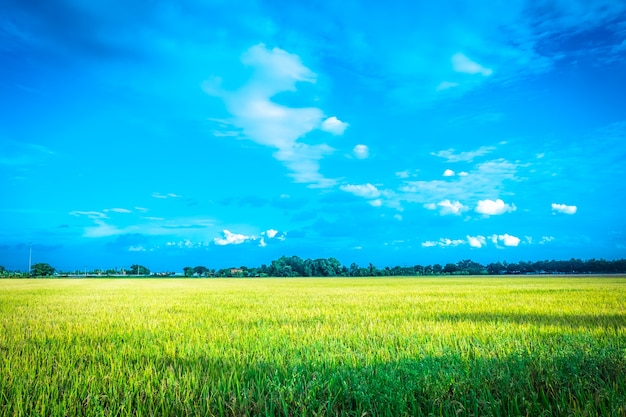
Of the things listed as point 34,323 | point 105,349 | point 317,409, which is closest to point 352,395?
point 317,409

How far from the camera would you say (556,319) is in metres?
10.3

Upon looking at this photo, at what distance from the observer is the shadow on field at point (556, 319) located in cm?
908

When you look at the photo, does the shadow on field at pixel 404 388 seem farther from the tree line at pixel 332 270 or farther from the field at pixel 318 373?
the tree line at pixel 332 270

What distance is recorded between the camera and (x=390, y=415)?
3.40m

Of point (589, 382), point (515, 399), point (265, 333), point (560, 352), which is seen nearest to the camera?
point (515, 399)

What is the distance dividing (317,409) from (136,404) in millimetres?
1906

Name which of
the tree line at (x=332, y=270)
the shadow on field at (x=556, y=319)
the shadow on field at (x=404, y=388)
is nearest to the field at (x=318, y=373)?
the shadow on field at (x=404, y=388)

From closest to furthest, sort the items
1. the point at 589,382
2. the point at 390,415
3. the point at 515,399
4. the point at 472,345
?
the point at 390,415 < the point at 515,399 < the point at 589,382 < the point at 472,345

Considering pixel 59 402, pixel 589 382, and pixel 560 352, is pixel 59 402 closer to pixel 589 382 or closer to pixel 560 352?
pixel 589 382

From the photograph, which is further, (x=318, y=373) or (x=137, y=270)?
(x=137, y=270)

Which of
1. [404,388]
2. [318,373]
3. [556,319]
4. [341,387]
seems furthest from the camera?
[556,319]

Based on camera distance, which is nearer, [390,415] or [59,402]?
[390,415]

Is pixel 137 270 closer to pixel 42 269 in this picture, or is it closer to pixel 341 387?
pixel 42 269

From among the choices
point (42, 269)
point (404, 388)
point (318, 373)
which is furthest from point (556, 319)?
point (42, 269)
